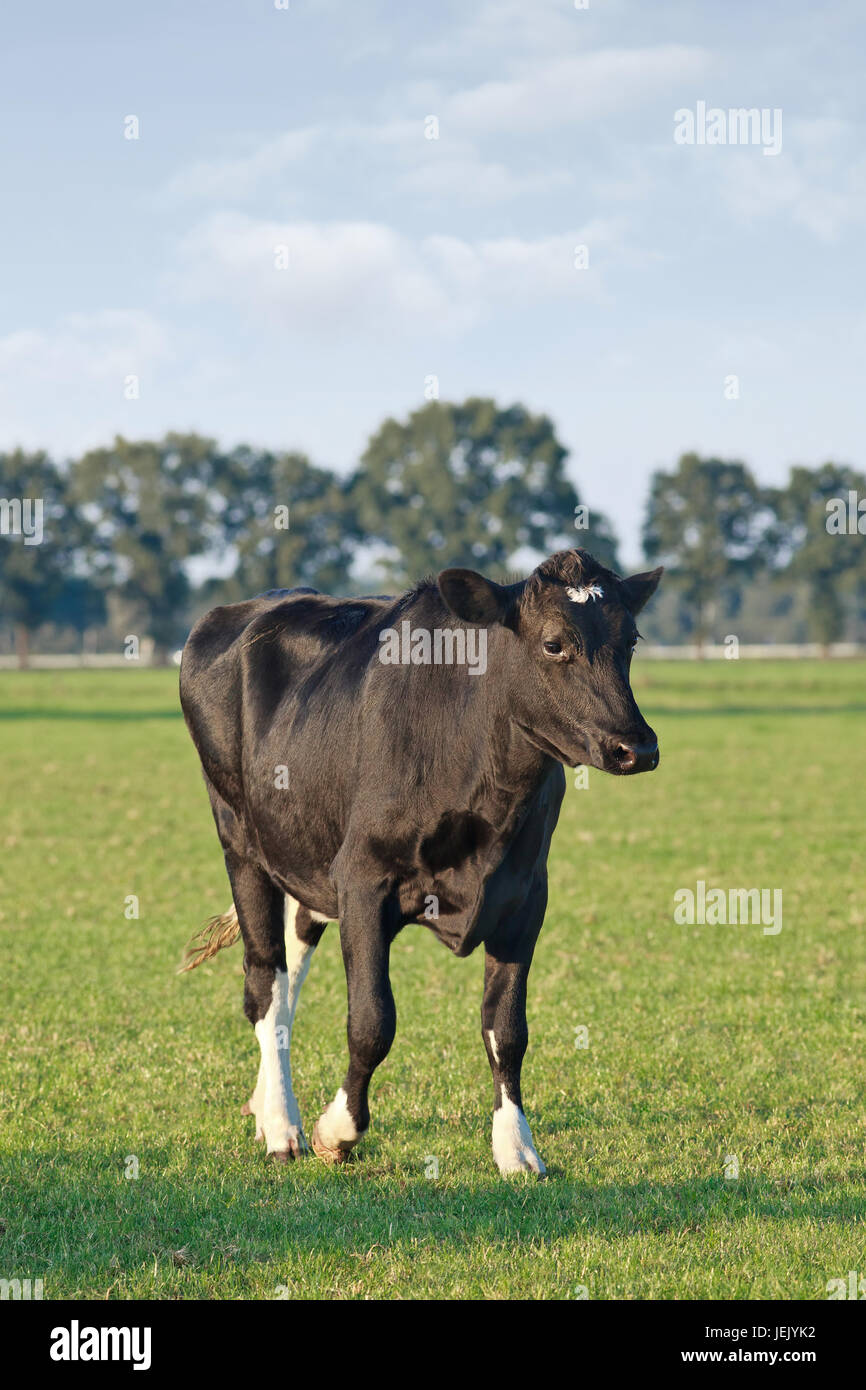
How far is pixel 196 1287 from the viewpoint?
5.00 m

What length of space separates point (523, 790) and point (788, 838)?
13.1 m

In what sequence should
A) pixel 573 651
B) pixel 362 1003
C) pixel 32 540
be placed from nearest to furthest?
pixel 573 651, pixel 362 1003, pixel 32 540

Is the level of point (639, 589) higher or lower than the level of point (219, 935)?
higher

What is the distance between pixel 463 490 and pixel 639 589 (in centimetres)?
11096

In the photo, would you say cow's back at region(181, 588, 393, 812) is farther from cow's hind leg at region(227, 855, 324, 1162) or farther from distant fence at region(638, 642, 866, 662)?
distant fence at region(638, 642, 866, 662)

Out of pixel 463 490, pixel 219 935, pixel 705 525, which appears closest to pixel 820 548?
pixel 705 525

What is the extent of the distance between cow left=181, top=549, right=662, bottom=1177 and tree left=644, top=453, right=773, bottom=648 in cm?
11558

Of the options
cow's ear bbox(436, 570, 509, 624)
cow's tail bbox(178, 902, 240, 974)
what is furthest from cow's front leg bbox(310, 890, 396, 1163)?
cow's tail bbox(178, 902, 240, 974)

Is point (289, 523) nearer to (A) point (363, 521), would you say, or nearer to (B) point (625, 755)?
(A) point (363, 521)

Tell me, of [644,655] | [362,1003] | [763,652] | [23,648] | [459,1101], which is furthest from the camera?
[763,652]

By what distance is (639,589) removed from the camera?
6.07 metres

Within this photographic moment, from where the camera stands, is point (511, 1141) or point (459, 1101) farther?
point (459, 1101)
